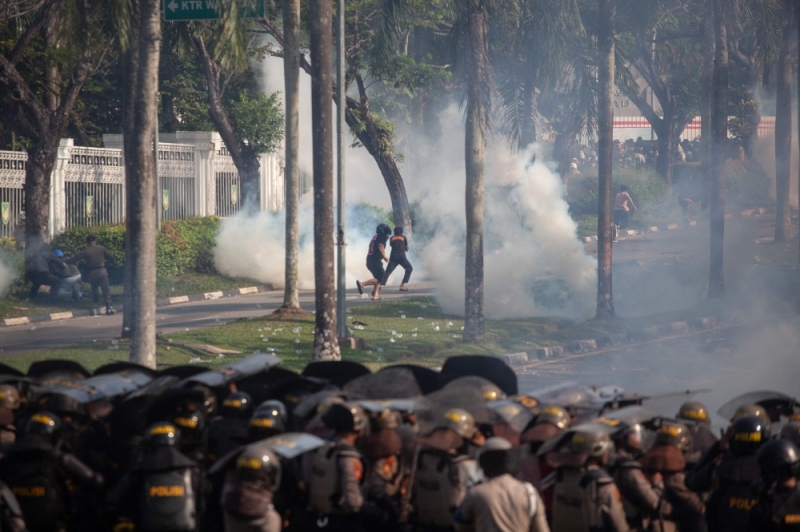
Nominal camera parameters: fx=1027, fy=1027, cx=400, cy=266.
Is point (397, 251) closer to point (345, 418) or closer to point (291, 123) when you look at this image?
point (291, 123)

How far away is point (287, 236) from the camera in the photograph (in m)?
17.2

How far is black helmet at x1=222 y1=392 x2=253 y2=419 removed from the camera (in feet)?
21.4

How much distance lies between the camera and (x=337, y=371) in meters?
7.63

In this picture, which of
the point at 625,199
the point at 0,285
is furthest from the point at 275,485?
the point at 625,199

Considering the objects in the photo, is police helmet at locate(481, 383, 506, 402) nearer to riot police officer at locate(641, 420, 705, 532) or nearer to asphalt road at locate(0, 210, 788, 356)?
riot police officer at locate(641, 420, 705, 532)

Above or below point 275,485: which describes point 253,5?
above

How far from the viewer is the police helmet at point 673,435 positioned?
19.3 feet

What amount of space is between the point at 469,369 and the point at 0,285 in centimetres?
1617

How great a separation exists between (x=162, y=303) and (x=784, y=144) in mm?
18413

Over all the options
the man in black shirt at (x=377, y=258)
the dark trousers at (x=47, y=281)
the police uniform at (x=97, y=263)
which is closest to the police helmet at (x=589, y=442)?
the man in black shirt at (x=377, y=258)

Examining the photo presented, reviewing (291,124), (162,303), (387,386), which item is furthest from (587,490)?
(162,303)

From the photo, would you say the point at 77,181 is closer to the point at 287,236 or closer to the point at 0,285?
the point at 0,285

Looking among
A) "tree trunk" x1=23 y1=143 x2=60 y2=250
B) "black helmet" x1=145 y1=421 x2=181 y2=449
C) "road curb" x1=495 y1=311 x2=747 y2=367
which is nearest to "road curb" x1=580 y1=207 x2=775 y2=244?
"road curb" x1=495 y1=311 x2=747 y2=367

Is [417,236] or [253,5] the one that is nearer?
[253,5]
